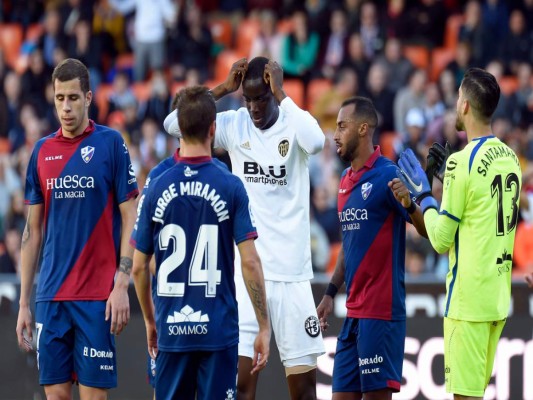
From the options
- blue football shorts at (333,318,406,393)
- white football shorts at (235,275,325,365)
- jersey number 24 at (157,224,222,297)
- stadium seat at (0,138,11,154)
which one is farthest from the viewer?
stadium seat at (0,138,11,154)

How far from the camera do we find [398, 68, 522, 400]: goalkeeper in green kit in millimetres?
7410

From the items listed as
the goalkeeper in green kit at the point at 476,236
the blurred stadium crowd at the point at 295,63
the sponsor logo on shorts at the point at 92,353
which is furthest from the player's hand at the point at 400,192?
the blurred stadium crowd at the point at 295,63

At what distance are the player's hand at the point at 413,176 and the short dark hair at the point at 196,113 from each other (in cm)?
161

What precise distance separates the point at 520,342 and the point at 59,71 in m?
5.58

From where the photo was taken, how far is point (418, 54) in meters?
18.6

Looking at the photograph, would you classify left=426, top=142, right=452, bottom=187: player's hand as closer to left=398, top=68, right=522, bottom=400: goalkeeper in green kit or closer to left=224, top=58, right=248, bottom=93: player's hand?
left=398, top=68, right=522, bottom=400: goalkeeper in green kit

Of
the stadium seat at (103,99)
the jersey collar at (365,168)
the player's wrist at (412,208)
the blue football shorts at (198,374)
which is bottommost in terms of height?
the blue football shorts at (198,374)

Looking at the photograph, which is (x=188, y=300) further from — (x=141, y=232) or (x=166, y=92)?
(x=166, y=92)

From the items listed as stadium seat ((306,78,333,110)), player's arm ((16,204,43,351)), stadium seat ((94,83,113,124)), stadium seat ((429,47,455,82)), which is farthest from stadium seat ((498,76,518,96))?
player's arm ((16,204,43,351))

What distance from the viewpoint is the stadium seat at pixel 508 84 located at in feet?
55.6

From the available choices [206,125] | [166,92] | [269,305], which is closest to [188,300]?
[206,125]

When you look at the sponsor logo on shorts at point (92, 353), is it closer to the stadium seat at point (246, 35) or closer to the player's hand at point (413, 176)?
the player's hand at point (413, 176)

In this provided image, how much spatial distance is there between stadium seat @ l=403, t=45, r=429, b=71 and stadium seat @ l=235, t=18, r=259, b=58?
9.12ft

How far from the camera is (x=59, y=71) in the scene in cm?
804
